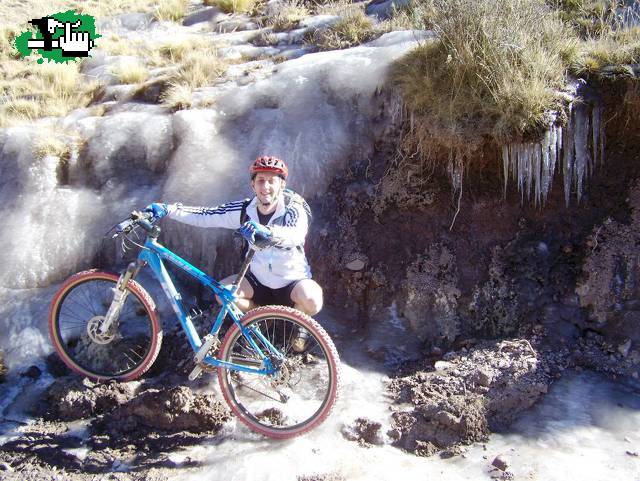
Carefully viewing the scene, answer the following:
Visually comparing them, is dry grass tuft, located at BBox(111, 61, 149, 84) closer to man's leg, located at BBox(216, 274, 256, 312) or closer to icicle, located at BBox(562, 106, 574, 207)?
man's leg, located at BBox(216, 274, 256, 312)

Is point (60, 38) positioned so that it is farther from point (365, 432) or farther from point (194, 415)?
point (365, 432)

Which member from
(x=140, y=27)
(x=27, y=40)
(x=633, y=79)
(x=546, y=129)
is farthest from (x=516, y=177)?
(x=27, y=40)

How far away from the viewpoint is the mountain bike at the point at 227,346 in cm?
379

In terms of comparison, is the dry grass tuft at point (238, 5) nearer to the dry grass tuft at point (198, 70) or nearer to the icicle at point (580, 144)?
the dry grass tuft at point (198, 70)

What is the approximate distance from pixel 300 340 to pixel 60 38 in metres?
8.21

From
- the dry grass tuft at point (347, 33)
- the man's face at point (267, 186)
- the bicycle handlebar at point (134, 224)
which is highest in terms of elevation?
the dry grass tuft at point (347, 33)

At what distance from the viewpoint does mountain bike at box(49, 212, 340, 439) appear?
3.79m

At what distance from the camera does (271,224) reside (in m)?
4.17

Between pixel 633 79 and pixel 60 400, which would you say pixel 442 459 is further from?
pixel 633 79

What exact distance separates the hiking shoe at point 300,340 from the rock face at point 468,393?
2.82ft

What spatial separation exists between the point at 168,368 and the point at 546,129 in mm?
3914

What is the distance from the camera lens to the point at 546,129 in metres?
5.08

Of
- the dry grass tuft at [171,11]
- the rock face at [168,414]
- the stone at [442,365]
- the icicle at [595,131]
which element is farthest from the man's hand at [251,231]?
the dry grass tuft at [171,11]

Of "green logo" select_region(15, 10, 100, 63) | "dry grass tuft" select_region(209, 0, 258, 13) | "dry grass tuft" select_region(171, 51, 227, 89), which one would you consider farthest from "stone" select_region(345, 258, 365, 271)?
"dry grass tuft" select_region(209, 0, 258, 13)
